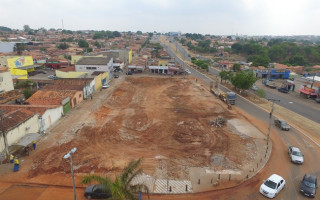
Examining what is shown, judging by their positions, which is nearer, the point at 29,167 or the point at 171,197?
the point at 171,197

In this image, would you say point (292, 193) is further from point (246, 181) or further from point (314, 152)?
point (314, 152)

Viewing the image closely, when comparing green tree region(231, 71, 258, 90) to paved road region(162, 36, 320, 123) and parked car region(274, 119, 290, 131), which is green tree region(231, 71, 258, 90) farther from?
parked car region(274, 119, 290, 131)

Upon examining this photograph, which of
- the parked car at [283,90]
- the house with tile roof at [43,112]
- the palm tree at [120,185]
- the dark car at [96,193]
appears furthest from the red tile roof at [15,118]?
the parked car at [283,90]

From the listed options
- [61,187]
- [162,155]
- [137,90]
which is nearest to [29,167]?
[61,187]

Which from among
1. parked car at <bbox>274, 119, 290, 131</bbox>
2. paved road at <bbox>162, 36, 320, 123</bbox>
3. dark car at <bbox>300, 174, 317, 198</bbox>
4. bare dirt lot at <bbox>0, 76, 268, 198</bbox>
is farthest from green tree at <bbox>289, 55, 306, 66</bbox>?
dark car at <bbox>300, 174, 317, 198</bbox>

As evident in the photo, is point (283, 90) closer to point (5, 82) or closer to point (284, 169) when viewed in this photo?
point (284, 169)

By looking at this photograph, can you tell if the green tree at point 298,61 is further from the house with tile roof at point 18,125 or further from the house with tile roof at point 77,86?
the house with tile roof at point 18,125
